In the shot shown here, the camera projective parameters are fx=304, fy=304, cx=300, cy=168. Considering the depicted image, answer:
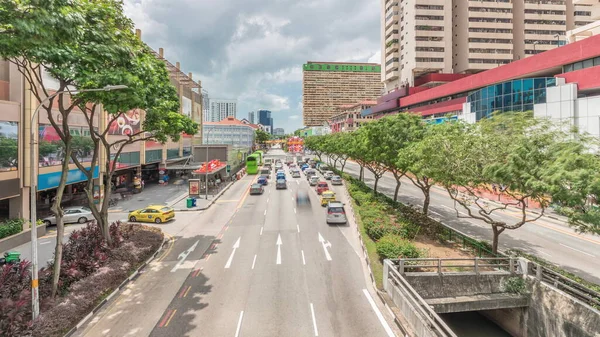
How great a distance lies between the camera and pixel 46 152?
82.0ft

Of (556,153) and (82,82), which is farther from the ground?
(82,82)

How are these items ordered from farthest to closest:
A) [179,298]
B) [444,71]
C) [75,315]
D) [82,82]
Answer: [444,71] < [179,298] < [82,82] < [75,315]

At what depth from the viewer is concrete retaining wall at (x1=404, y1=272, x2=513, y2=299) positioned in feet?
48.4

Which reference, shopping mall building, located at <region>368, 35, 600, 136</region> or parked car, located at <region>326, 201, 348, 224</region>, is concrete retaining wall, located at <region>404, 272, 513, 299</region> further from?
shopping mall building, located at <region>368, 35, 600, 136</region>

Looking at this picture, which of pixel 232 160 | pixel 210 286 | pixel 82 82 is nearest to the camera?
pixel 82 82

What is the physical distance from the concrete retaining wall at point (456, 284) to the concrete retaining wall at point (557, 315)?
4.81 ft

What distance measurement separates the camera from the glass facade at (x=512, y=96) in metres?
36.0

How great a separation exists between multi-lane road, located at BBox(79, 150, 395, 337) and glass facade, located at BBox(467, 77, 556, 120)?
91.8 feet

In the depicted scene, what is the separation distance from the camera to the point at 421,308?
10.9 meters

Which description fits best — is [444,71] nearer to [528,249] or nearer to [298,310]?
[528,249]

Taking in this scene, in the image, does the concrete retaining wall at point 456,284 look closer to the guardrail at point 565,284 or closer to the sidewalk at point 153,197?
the guardrail at point 565,284

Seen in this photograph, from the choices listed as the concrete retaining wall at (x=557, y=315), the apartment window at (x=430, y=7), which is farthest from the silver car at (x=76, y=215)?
the apartment window at (x=430, y=7)

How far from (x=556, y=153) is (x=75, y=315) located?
19734 millimetres

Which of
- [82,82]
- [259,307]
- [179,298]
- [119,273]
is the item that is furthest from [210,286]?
[82,82]
